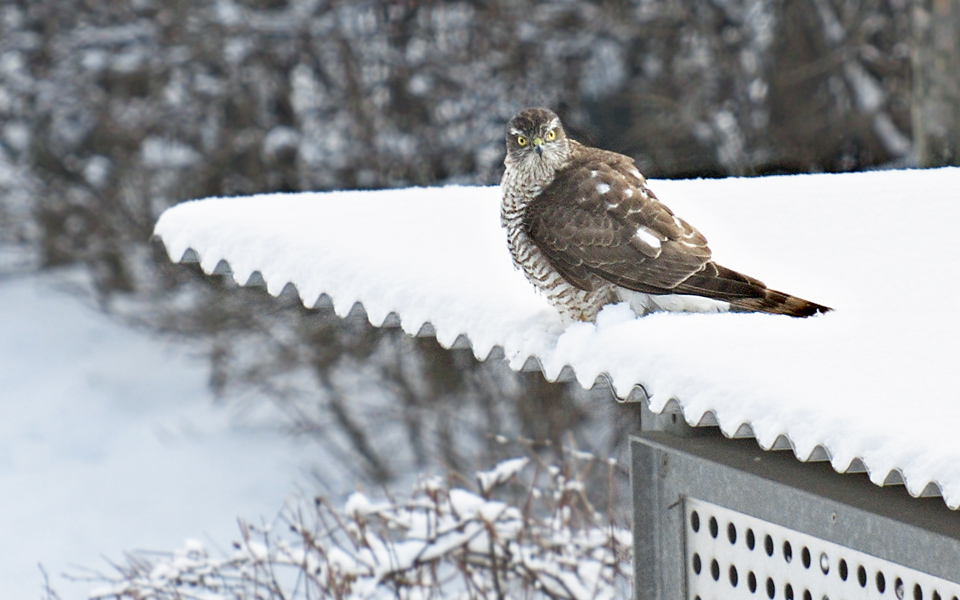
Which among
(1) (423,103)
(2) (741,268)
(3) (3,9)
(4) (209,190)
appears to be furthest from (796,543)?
(3) (3,9)

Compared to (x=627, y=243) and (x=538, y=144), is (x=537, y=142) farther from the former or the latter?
(x=627, y=243)

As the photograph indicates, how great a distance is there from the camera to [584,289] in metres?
2.46

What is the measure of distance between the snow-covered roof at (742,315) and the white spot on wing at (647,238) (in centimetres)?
15

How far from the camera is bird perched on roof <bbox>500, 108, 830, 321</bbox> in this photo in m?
2.34

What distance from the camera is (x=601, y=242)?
2.46 meters

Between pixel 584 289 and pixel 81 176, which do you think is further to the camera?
→ pixel 81 176

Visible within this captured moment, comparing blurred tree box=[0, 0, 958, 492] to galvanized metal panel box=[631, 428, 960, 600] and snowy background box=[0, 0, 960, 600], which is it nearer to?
snowy background box=[0, 0, 960, 600]

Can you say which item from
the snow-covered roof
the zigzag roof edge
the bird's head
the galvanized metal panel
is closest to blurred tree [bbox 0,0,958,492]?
the snow-covered roof

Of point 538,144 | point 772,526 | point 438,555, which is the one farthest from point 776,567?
point 438,555

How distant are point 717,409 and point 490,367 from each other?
5.18 metres

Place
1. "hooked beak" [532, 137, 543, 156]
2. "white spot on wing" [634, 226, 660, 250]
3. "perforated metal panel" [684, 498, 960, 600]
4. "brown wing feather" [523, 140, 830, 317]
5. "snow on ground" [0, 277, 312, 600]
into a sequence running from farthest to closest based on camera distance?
"snow on ground" [0, 277, 312, 600]
"hooked beak" [532, 137, 543, 156]
"white spot on wing" [634, 226, 660, 250]
"brown wing feather" [523, 140, 830, 317]
"perforated metal panel" [684, 498, 960, 600]

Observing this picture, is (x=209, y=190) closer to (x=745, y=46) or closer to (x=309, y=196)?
(x=745, y=46)

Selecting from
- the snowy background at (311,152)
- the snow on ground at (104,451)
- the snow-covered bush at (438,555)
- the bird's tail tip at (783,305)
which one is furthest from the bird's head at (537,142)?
the snow on ground at (104,451)

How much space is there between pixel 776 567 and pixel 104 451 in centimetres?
714
